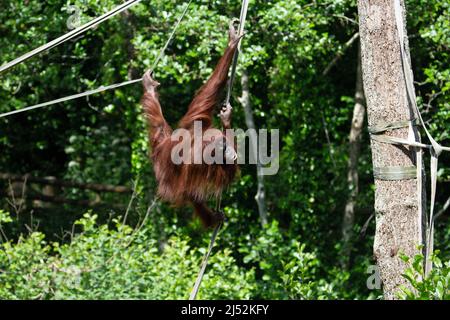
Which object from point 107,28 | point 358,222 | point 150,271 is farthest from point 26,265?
point 358,222

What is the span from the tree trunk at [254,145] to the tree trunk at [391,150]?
3.08 metres

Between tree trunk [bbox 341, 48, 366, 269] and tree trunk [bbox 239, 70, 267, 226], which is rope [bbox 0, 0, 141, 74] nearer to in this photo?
tree trunk [bbox 239, 70, 267, 226]

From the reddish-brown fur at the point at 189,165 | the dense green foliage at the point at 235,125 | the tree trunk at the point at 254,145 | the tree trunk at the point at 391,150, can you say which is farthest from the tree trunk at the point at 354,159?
the tree trunk at the point at 391,150

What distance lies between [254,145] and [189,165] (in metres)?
2.51

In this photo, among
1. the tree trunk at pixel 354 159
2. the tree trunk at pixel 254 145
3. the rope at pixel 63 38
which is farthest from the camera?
the tree trunk at pixel 354 159

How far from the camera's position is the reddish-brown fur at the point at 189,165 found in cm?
389

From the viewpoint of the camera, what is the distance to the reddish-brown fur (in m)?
3.89

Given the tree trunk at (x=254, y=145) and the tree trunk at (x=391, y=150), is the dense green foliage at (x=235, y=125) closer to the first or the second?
the tree trunk at (x=254, y=145)

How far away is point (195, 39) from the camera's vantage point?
20.3 ft

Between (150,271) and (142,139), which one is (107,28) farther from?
(150,271)

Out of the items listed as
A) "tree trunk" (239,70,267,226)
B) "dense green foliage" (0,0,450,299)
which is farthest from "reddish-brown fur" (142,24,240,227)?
"tree trunk" (239,70,267,226)

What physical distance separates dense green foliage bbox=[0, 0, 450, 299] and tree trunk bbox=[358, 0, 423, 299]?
182 cm

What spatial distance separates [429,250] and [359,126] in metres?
3.72

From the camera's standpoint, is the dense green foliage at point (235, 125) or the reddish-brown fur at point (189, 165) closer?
the reddish-brown fur at point (189, 165)
